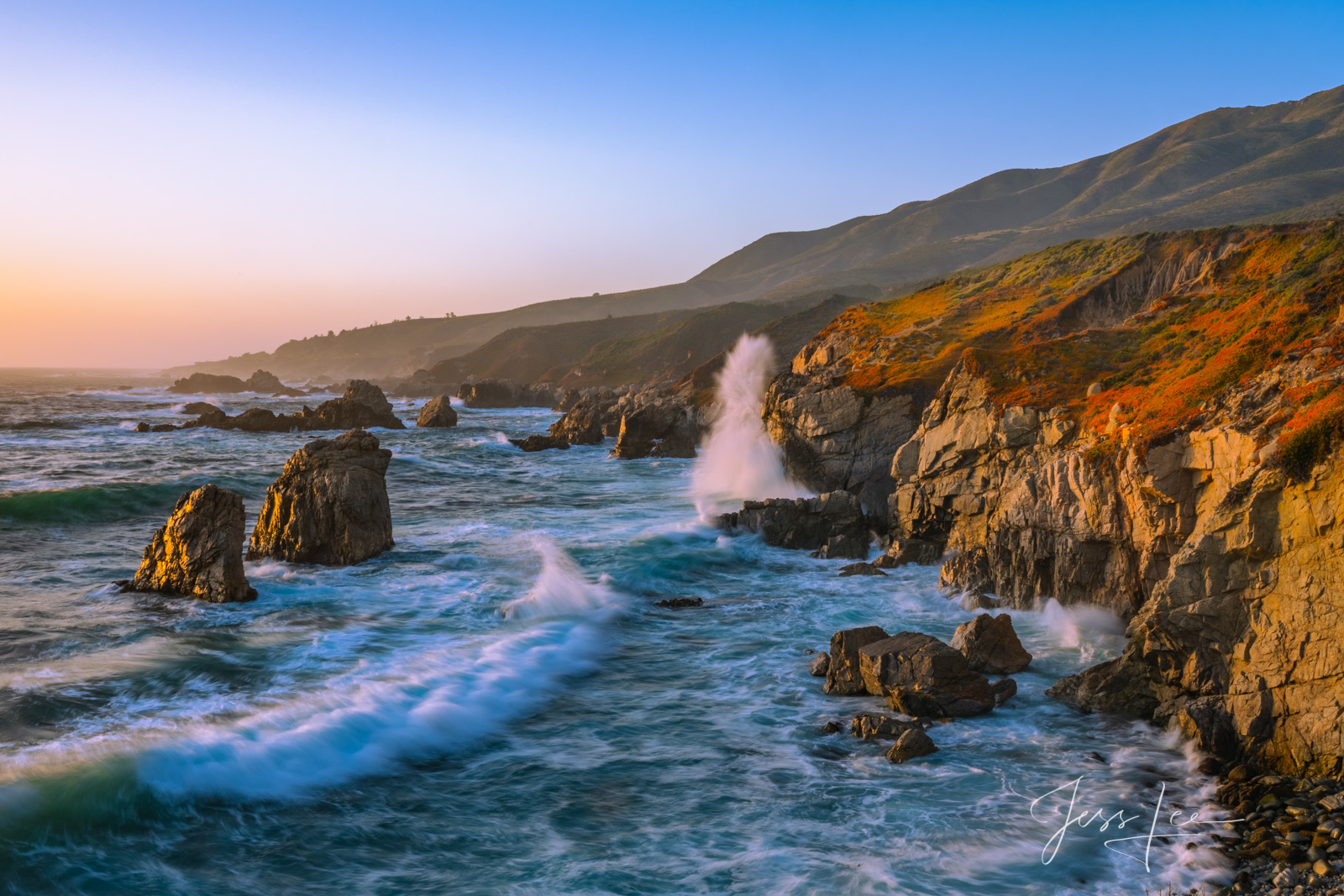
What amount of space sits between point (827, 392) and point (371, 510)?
17.7 meters

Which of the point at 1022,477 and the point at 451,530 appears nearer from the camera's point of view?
the point at 1022,477

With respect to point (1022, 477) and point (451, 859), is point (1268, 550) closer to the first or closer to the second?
point (1022, 477)

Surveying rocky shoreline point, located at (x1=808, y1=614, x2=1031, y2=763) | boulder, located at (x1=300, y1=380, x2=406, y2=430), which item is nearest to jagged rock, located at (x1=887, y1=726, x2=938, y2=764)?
rocky shoreline point, located at (x1=808, y1=614, x2=1031, y2=763)

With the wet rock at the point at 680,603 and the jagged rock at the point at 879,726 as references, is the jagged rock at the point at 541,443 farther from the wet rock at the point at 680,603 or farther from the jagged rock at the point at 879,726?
the jagged rock at the point at 879,726

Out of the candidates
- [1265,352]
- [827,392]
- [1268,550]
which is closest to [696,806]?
[1268,550]

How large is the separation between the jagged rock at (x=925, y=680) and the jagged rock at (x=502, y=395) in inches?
4090

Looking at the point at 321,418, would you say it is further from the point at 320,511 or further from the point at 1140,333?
the point at 1140,333

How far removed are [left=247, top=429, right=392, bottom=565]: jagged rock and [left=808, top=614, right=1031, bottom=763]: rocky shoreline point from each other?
47.6 ft

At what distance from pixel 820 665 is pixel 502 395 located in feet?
343

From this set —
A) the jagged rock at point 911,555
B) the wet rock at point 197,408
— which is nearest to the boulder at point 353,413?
the wet rock at point 197,408

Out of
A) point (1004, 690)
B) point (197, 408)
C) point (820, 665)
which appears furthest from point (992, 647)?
point (197, 408)

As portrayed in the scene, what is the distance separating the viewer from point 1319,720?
1037 centimetres

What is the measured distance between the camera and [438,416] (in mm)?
76125
